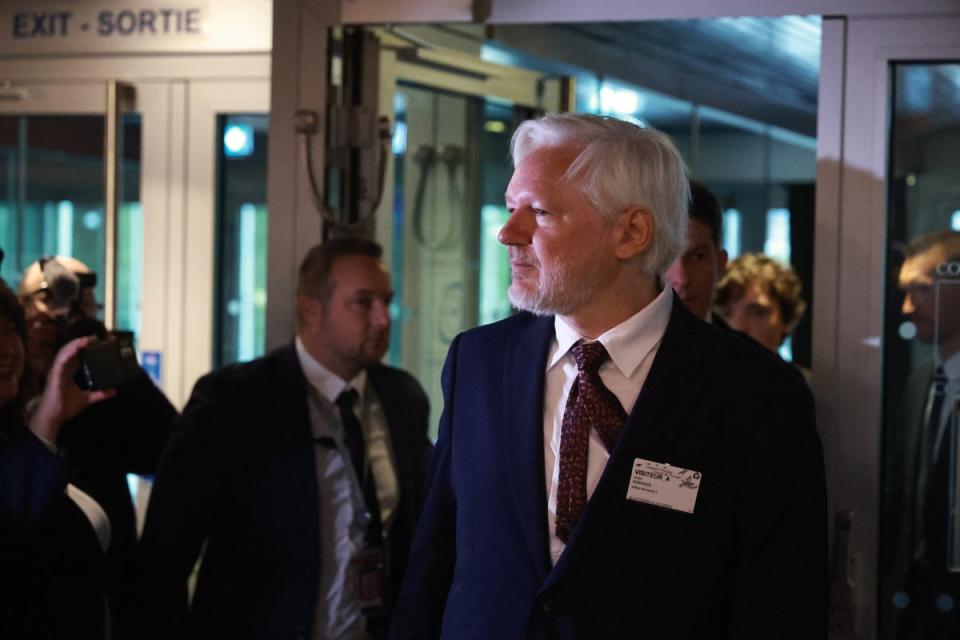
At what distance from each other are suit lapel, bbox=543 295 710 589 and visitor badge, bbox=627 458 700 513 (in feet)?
0.05

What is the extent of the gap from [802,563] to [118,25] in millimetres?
3705

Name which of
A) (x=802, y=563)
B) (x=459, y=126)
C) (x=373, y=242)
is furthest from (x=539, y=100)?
(x=802, y=563)

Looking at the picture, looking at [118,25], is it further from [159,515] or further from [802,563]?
[802,563]

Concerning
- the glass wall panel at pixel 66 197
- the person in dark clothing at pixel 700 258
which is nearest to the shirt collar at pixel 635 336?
the person in dark clothing at pixel 700 258

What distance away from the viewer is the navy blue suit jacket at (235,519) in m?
3.19

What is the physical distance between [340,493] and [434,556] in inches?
43.1

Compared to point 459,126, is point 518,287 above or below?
below

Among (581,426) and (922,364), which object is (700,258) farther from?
(581,426)

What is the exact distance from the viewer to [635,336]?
2.13 metres

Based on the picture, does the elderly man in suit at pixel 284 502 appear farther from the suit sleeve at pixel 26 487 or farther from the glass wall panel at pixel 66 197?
the glass wall panel at pixel 66 197

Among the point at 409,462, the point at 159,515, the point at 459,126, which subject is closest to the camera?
the point at 159,515

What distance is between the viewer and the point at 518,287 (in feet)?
7.04

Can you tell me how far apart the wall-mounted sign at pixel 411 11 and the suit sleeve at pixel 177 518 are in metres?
1.07

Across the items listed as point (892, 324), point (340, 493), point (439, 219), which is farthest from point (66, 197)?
point (892, 324)
